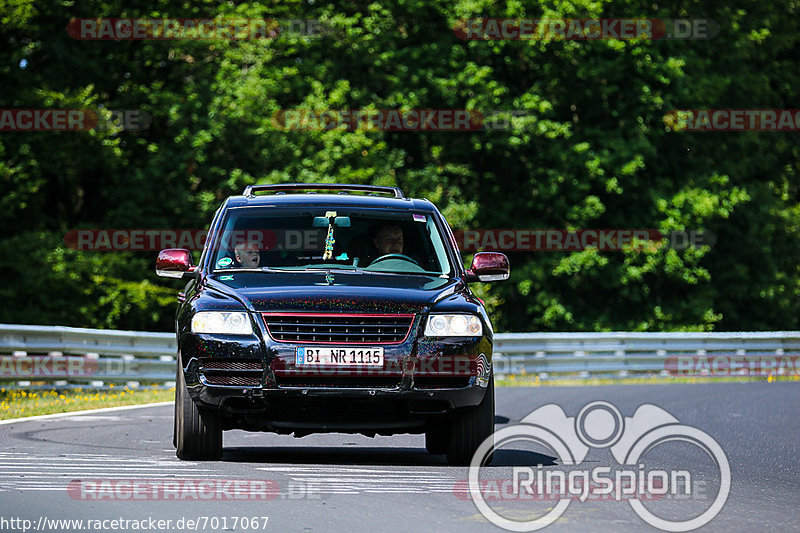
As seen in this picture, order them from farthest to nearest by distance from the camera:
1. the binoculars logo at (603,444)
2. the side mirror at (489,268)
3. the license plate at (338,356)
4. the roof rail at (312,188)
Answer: the roof rail at (312,188) < the side mirror at (489,268) < the license plate at (338,356) < the binoculars logo at (603,444)

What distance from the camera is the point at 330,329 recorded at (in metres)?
10.2

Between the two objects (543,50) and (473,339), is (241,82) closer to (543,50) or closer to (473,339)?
(543,50)

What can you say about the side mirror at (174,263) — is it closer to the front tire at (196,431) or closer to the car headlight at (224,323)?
the front tire at (196,431)

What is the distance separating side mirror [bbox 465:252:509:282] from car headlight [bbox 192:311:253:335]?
77.7 inches

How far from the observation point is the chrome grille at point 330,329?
400 inches

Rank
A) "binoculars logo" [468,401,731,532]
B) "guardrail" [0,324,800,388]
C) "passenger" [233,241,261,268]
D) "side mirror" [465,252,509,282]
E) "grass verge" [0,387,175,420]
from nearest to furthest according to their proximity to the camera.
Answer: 1. "binoculars logo" [468,401,731,532]
2. "passenger" [233,241,261,268]
3. "side mirror" [465,252,509,282]
4. "grass verge" [0,387,175,420]
5. "guardrail" [0,324,800,388]

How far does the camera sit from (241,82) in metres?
39.3

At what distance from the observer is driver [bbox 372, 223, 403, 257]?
1151 cm

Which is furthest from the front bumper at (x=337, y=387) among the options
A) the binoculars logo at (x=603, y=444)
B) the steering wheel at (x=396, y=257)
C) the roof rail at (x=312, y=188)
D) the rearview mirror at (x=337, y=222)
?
the roof rail at (x=312, y=188)

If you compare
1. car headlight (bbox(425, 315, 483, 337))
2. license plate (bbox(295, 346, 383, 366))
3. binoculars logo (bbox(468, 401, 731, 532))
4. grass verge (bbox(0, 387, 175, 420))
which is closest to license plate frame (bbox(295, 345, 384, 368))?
license plate (bbox(295, 346, 383, 366))

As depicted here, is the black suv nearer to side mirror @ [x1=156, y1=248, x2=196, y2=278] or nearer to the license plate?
the license plate

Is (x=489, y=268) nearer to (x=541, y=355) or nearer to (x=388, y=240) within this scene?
(x=388, y=240)

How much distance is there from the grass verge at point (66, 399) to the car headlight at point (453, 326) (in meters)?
6.92

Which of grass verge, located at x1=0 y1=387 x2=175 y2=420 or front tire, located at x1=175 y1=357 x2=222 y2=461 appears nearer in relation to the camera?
front tire, located at x1=175 y1=357 x2=222 y2=461
